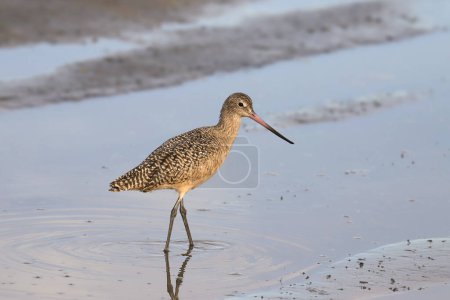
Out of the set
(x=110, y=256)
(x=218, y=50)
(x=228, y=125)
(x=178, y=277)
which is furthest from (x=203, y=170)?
(x=218, y=50)

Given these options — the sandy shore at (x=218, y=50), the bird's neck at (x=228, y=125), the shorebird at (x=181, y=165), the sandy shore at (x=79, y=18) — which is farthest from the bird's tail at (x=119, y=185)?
the sandy shore at (x=79, y=18)

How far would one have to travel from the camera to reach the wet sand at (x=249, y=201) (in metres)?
8.14

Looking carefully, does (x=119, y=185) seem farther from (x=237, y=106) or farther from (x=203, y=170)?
(x=237, y=106)

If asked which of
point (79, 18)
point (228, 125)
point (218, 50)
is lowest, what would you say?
point (228, 125)

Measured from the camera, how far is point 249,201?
32.3ft

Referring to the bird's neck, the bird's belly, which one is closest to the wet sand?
the bird's belly

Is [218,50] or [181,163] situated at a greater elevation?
[218,50]

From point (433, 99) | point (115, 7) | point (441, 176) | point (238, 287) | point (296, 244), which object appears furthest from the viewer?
point (115, 7)

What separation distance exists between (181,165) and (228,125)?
2.38 feet

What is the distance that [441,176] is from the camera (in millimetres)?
10484

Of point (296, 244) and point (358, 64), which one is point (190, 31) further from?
point (296, 244)

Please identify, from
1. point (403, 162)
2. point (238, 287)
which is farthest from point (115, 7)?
point (238, 287)

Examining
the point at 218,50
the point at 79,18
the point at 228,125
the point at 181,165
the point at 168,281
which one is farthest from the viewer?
the point at 79,18

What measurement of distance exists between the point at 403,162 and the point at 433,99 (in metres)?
2.39
